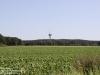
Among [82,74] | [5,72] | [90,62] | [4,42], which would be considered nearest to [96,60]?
[90,62]

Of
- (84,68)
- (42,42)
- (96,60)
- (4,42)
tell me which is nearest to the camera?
(84,68)

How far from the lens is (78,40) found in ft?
449

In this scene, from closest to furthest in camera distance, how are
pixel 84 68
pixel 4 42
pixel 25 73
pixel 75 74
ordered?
pixel 75 74 → pixel 25 73 → pixel 84 68 → pixel 4 42

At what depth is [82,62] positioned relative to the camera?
12609 millimetres

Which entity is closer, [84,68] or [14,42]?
[84,68]

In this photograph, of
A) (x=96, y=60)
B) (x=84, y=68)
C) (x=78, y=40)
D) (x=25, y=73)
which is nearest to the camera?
(x=25, y=73)

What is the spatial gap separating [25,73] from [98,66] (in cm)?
412

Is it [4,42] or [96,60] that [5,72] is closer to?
[96,60]

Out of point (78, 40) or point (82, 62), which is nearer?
point (82, 62)

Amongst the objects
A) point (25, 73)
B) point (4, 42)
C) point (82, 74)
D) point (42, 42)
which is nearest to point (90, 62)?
point (82, 74)

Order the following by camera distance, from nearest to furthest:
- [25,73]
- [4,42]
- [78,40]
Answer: [25,73], [4,42], [78,40]

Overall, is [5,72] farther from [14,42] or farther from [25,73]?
[14,42]

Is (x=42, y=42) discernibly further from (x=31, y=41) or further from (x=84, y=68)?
(x=84, y=68)

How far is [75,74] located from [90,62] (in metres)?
2.79
